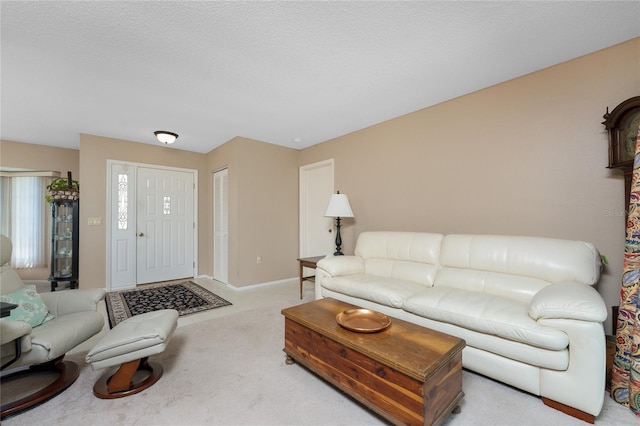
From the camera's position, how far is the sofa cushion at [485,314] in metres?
1.52

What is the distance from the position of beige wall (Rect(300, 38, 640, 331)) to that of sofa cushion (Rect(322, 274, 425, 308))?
919 mm

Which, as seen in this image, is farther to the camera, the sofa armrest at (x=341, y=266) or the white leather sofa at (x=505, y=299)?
the sofa armrest at (x=341, y=266)

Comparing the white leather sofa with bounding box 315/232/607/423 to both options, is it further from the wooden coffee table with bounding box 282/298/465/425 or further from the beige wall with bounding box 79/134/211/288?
the beige wall with bounding box 79/134/211/288

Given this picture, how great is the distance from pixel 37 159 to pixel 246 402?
572 centimetres

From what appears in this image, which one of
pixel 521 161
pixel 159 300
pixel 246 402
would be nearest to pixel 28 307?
pixel 246 402

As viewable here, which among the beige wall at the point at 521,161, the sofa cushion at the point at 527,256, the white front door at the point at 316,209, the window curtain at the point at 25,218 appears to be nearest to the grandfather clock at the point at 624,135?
the beige wall at the point at 521,161

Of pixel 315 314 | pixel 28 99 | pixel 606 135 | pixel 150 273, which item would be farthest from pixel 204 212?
pixel 606 135

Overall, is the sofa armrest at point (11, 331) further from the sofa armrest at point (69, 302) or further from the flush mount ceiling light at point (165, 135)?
the flush mount ceiling light at point (165, 135)

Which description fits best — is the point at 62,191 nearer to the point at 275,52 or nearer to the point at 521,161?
the point at 275,52

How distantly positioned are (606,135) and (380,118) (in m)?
2.12

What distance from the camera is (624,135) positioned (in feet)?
6.29

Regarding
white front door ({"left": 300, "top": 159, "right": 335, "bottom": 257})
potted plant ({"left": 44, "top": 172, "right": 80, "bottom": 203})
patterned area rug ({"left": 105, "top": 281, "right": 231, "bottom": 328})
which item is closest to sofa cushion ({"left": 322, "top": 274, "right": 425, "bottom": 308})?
white front door ({"left": 300, "top": 159, "right": 335, "bottom": 257})

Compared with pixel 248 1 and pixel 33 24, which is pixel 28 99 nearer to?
pixel 33 24

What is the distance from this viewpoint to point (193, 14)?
1.67m
